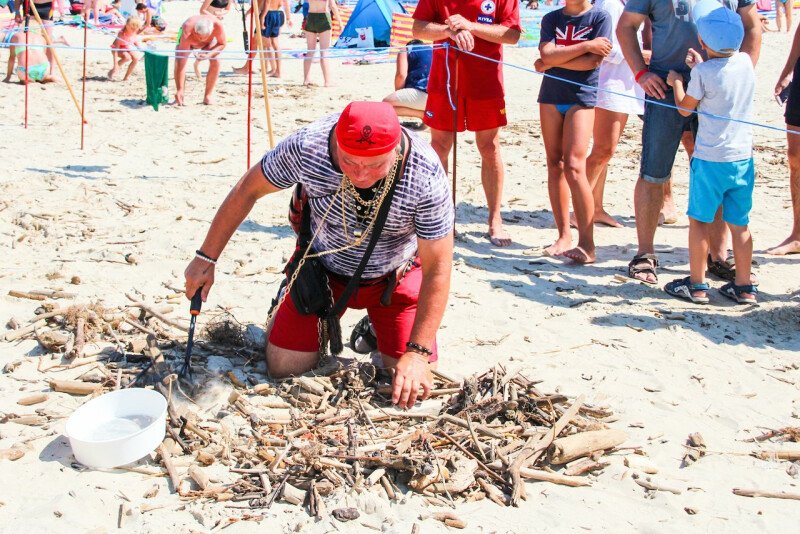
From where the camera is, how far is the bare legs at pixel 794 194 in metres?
6.27

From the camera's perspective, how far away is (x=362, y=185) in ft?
11.9

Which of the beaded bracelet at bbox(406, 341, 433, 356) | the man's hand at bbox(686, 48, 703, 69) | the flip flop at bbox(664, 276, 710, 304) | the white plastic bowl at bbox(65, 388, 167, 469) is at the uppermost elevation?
the man's hand at bbox(686, 48, 703, 69)

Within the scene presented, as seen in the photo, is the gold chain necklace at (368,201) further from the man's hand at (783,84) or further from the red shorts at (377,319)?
the man's hand at (783,84)

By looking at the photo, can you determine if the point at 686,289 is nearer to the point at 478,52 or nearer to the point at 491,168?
the point at 491,168

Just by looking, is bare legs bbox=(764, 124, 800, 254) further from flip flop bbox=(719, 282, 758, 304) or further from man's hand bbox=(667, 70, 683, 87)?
man's hand bbox=(667, 70, 683, 87)

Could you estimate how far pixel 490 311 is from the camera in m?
5.33

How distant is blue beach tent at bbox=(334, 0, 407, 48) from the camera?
15828 millimetres

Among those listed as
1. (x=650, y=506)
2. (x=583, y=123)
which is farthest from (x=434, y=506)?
(x=583, y=123)

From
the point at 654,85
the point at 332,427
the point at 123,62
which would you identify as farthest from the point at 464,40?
the point at 123,62

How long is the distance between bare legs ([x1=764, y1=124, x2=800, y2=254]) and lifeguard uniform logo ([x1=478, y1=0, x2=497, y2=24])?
2.34 meters

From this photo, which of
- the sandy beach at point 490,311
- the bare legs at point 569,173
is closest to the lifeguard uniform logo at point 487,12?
the bare legs at point 569,173

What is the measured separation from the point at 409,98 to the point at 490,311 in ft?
12.6

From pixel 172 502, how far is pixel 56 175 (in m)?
5.06

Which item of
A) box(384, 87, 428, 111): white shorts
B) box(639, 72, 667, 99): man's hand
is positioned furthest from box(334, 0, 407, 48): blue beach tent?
box(639, 72, 667, 99): man's hand
